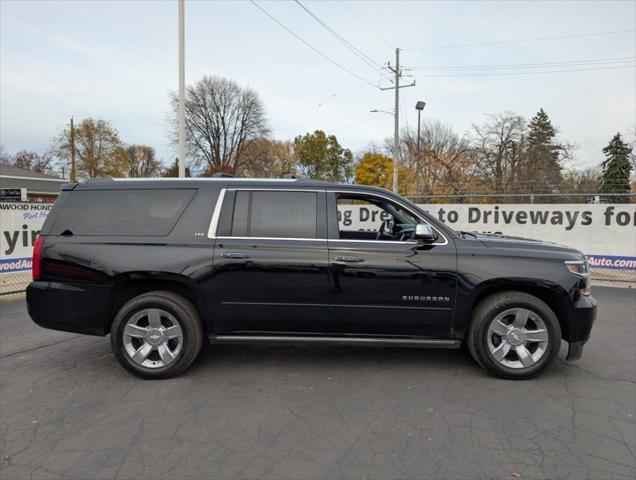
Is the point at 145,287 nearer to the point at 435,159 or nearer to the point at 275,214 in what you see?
the point at 275,214

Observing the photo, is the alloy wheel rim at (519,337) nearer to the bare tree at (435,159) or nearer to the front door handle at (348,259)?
the front door handle at (348,259)

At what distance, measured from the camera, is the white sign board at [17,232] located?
8.02 meters

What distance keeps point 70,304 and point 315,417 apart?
2652 millimetres

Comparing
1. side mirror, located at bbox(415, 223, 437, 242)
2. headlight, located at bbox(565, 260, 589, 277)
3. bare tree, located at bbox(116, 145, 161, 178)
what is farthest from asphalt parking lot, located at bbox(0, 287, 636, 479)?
bare tree, located at bbox(116, 145, 161, 178)

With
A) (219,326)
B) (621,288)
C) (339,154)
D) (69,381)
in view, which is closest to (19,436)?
(69,381)

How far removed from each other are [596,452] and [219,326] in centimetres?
320

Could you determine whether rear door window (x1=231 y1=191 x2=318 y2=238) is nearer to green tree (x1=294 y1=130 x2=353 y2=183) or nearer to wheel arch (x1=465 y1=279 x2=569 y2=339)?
wheel arch (x1=465 y1=279 x2=569 y2=339)

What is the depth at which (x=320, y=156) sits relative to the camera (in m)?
68.1

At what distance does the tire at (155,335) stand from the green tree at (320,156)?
64.0 meters

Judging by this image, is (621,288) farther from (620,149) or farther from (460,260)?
(620,149)

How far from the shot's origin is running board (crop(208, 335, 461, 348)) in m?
3.97

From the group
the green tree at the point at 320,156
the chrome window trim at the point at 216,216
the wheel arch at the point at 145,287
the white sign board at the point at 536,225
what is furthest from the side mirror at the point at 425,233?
the green tree at the point at 320,156

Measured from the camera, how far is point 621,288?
8.70 metres

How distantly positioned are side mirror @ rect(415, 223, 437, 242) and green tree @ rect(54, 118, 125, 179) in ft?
182
